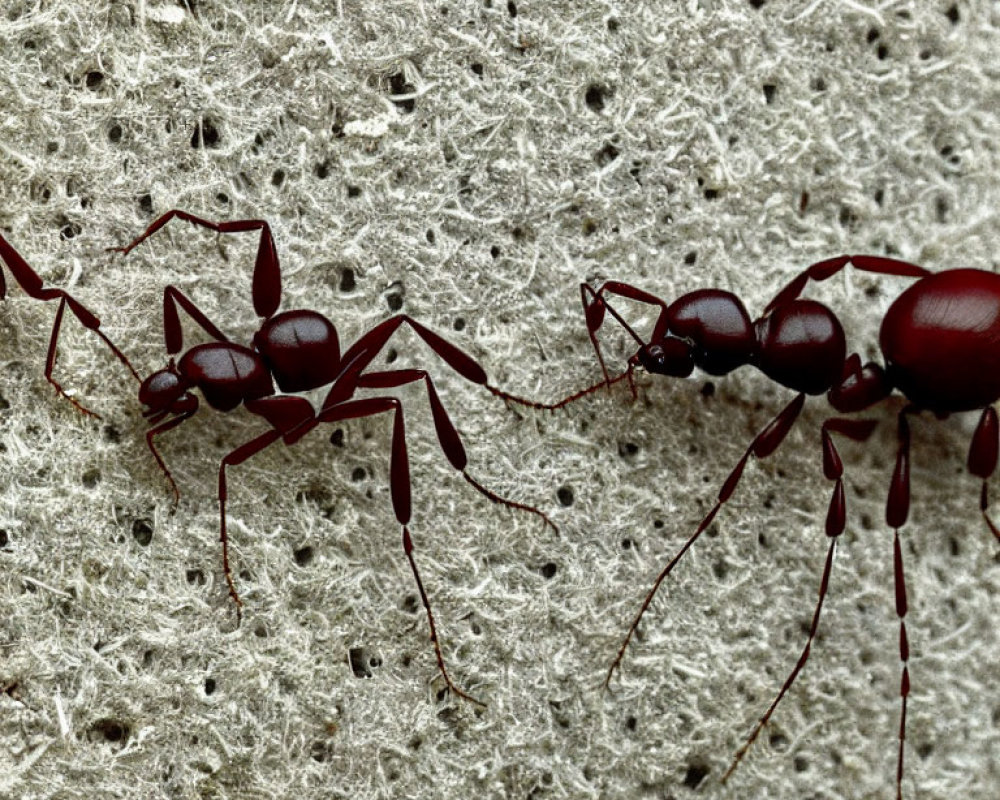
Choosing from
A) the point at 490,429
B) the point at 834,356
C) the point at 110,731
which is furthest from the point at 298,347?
the point at 834,356

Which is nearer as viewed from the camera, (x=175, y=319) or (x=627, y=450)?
(x=175, y=319)

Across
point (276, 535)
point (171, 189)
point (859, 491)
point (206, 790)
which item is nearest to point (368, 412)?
point (276, 535)

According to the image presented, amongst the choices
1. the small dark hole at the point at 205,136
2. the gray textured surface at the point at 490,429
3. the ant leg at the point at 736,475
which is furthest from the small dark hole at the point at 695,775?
the small dark hole at the point at 205,136

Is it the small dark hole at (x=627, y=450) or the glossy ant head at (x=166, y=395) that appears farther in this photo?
the small dark hole at (x=627, y=450)

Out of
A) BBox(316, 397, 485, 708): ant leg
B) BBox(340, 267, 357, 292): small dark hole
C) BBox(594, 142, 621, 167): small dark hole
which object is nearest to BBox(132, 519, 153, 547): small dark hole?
BBox(316, 397, 485, 708): ant leg

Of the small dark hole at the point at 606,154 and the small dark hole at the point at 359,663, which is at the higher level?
the small dark hole at the point at 606,154

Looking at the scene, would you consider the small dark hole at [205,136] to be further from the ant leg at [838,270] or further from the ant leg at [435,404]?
the ant leg at [838,270]

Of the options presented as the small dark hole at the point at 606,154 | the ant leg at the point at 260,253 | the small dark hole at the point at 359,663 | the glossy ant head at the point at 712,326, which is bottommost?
the small dark hole at the point at 359,663

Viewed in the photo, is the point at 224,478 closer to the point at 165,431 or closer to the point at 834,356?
the point at 165,431
